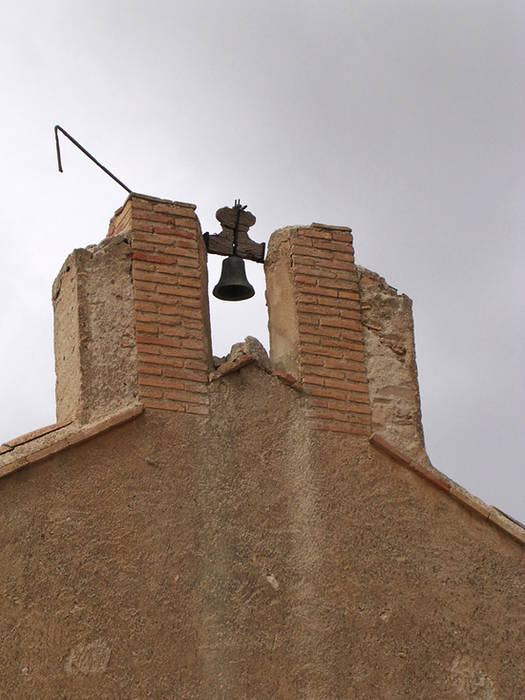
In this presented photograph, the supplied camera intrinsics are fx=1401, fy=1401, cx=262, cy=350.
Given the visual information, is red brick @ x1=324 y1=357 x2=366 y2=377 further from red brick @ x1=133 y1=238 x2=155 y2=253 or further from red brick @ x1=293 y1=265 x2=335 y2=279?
red brick @ x1=133 y1=238 x2=155 y2=253

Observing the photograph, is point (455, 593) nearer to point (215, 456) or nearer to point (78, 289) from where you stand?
point (215, 456)

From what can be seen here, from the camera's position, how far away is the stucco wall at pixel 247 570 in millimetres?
6789

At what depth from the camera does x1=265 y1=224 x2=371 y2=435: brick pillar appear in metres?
7.92

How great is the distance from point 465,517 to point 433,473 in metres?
0.30

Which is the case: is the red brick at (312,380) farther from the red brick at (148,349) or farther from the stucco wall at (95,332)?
the stucco wall at (95,332)

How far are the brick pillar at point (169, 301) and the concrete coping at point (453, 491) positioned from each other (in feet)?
3.44

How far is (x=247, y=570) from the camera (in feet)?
23.8

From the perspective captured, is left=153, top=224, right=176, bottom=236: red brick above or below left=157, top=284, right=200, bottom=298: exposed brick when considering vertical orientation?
above

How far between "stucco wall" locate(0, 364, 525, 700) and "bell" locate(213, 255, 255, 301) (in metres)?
0.90

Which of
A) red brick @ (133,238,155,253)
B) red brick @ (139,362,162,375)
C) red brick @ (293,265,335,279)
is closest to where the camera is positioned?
red brick @ (139,362,162,375)

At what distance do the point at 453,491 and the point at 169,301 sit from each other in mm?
1917

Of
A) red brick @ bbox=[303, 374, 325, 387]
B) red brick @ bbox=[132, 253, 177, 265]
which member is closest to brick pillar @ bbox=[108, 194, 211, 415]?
red brick @ bbox=[132, 253, 177, 265]

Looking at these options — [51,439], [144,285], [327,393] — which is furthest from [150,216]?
[51,439]

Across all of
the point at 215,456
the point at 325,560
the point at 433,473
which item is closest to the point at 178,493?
the point at 215,456
